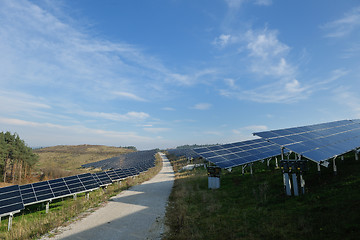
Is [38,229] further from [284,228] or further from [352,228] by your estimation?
[352,228]

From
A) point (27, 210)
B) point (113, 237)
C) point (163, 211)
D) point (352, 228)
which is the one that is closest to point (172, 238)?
point (113, 237)

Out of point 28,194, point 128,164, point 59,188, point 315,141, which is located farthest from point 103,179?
→ point 128,164

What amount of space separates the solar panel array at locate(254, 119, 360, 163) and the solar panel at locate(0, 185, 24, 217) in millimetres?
19081

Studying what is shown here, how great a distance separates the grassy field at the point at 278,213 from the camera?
800cm

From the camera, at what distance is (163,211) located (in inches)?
515

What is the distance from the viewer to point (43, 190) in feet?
57.1

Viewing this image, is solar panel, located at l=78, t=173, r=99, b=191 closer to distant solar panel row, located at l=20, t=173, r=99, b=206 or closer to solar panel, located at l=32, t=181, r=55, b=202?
distant solar panel row, located at l=20, t=173, r=99, b=206

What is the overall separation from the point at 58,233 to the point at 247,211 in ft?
35.4

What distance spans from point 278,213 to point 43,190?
1948 cm

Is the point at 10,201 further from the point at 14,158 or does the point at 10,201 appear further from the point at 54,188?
the point at 14,158

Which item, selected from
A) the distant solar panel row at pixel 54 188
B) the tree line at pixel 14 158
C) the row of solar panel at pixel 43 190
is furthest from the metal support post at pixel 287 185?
the tree line at pixel 14 158

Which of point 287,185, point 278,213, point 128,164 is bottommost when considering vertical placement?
point 128,164

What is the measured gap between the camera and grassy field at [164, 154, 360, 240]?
26.2 ft

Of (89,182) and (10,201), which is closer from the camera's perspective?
Result: (10,201)
